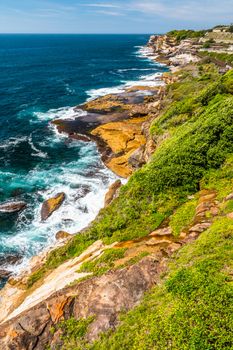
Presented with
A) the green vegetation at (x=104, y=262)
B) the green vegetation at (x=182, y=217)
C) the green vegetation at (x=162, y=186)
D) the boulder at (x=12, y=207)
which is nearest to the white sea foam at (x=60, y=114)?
the boulder at (x=12, y=207)

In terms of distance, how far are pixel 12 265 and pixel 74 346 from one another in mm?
15703

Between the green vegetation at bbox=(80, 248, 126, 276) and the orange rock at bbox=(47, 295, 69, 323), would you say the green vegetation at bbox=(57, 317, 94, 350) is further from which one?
the green vegetation at bbox=(80, 248, 126, 276)

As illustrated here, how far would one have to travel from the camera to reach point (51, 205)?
3238 centimetres

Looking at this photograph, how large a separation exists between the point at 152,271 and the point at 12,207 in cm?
2347

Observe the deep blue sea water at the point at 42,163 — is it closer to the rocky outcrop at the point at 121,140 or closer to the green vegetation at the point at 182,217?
the rocky outcrop at the point at 121,140

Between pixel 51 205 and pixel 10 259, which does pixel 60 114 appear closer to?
pixel 51 205

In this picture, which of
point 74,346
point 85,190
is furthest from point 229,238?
point 85,190

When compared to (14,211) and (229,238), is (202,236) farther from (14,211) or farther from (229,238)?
(14,211)

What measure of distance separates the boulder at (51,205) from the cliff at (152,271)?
9.21 metres

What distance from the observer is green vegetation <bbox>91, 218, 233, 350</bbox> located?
9.91m

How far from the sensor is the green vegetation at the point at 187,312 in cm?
991

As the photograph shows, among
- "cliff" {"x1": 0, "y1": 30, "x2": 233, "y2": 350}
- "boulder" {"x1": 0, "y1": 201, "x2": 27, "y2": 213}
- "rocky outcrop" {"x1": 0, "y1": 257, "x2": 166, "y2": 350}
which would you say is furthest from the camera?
"boulder" {"x1": 0, "y1": 201, "x2": 27, "y2": 213}

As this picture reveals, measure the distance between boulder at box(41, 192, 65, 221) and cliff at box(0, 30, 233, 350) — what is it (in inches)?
363

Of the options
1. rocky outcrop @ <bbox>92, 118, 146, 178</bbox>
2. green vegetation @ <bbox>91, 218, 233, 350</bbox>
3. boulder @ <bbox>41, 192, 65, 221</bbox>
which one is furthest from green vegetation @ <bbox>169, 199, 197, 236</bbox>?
rocky outcrop @ <bbox>92, 118, 146, 178</bbox>
